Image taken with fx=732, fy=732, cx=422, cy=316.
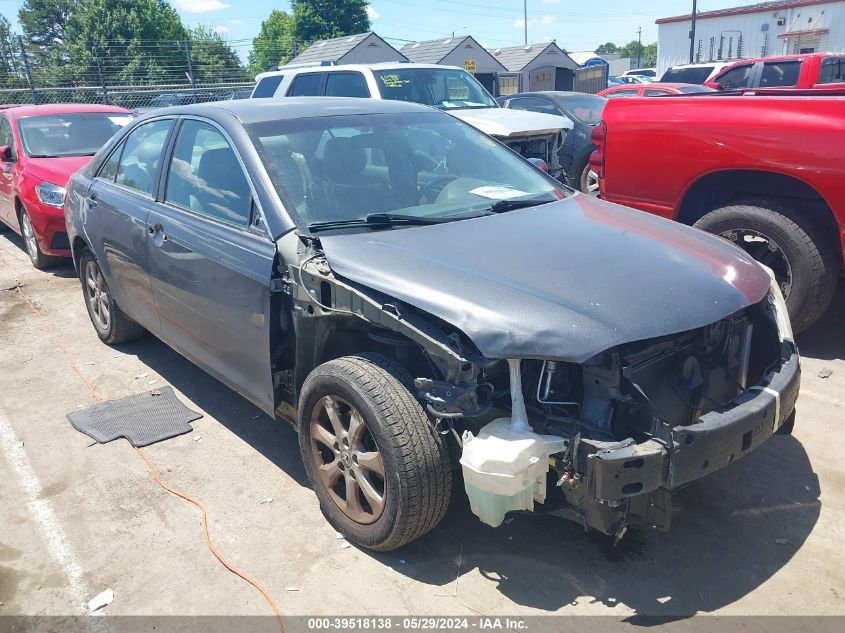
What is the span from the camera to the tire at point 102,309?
5422mm

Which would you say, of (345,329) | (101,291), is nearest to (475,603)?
(345,329)

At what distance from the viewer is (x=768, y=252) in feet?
16.4

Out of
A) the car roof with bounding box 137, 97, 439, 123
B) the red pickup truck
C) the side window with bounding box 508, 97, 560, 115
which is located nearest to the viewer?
the car roof with bounding box 137, 97, 439, 123

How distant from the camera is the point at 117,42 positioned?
34.2 meters

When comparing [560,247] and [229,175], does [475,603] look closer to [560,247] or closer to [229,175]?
[560,247]

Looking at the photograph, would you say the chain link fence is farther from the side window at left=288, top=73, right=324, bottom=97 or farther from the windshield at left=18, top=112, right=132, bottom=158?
the windshield at left=18, top=112, right=132, bottom=158

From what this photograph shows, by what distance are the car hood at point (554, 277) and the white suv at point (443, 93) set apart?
5250mm

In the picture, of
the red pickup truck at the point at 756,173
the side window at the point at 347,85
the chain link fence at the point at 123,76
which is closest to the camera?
the red pickup truck at the point at 756,173

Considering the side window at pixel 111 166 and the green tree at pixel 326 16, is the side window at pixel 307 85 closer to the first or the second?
the side window at pixel 111 166

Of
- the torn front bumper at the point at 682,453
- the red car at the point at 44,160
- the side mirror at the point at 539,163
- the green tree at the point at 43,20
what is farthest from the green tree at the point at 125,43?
the torn front bumper at the point at 682,453

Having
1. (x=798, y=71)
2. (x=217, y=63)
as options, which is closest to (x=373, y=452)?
(x=798, y=71)

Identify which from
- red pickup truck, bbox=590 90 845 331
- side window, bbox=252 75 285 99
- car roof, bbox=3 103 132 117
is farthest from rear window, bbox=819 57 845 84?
car roof, bbox=3 103 132 117

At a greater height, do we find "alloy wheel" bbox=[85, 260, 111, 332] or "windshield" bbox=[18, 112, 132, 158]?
"windshield" bbox=[18, 112, 132, 158]

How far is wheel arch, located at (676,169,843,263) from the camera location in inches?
191
